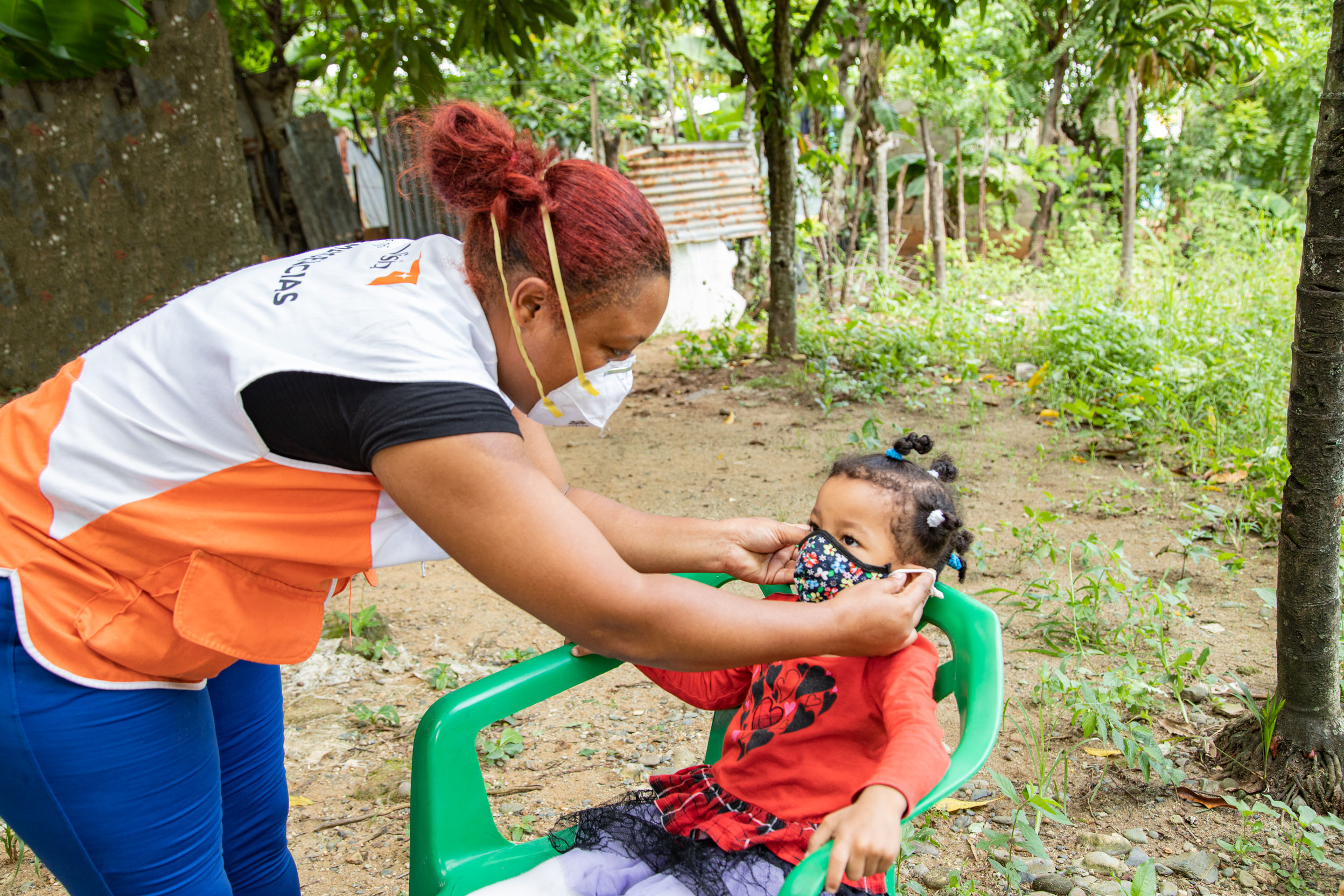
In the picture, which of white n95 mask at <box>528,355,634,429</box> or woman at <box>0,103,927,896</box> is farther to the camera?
white n95 mask at <box>528,355,634,429</box>

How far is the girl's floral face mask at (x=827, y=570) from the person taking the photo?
1.50 meters

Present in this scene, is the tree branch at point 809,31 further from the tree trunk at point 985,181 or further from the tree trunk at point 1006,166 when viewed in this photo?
the tree trunk at point 1006,166

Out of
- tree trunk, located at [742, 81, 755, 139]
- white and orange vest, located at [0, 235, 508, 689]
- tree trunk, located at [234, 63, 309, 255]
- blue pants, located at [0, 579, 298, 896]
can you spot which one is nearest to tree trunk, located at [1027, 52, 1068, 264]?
tree trunk, located at [742, 81, 755, 139]

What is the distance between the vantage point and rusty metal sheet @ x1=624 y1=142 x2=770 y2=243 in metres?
7.73

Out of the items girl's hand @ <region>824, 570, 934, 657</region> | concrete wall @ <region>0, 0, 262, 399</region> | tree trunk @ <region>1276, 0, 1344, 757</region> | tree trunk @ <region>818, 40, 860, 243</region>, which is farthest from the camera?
tree trunk @ <region>818, 40, 860, 243</region>

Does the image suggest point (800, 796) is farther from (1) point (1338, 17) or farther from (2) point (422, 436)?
(1) point (1338, 17)

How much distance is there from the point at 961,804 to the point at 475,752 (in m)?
1.11

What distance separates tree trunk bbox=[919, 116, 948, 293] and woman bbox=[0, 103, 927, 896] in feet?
21.6

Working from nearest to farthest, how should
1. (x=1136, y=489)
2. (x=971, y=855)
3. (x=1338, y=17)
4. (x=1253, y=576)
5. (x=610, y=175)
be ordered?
(x=610, y=175), (x=1338, y=17), (x=971, y=855), (x=1253, y=576), (x=1136, y=489)

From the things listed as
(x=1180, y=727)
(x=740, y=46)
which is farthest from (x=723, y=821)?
(x=740, y=46)

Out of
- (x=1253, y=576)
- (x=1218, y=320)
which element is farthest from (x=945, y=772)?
(x=1218, y=320)

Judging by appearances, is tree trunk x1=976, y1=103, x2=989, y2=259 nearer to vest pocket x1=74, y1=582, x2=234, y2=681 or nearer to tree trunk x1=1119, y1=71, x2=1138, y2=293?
tree trunk x1=1119, y1=71, x2=1138, y2=293

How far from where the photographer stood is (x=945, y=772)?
1.19 meters

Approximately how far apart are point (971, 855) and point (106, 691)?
1581 millimetres
